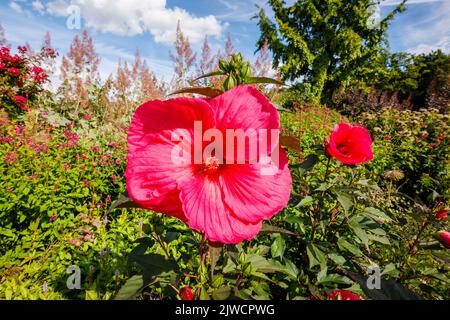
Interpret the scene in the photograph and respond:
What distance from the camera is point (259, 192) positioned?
19.4 inches

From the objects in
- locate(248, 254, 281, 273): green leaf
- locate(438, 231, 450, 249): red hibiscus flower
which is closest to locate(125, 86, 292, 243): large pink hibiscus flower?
locate(248, 254, 281, 273): green leaf

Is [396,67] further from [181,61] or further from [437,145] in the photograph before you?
[181,61]

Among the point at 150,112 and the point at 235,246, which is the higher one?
the point at 150,112

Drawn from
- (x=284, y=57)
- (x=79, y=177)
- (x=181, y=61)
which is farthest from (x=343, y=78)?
(x=79, y=177)

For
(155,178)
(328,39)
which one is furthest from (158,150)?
(328,39)

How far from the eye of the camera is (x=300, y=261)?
1.29 m

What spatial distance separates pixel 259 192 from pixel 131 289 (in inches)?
18.0

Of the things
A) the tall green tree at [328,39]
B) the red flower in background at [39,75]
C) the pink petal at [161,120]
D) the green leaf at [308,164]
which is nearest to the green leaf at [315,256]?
the green leaf at [308,164]

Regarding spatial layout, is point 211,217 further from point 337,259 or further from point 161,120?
point 337,259

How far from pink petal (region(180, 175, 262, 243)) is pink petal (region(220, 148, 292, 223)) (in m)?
0.02

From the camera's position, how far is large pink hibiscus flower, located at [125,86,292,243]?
18.3 inches

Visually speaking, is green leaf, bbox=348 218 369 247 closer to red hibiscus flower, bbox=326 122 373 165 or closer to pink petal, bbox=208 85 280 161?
red hibiscus flower, bbox=326 122 373 165

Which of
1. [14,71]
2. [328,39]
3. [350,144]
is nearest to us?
[350,144]
